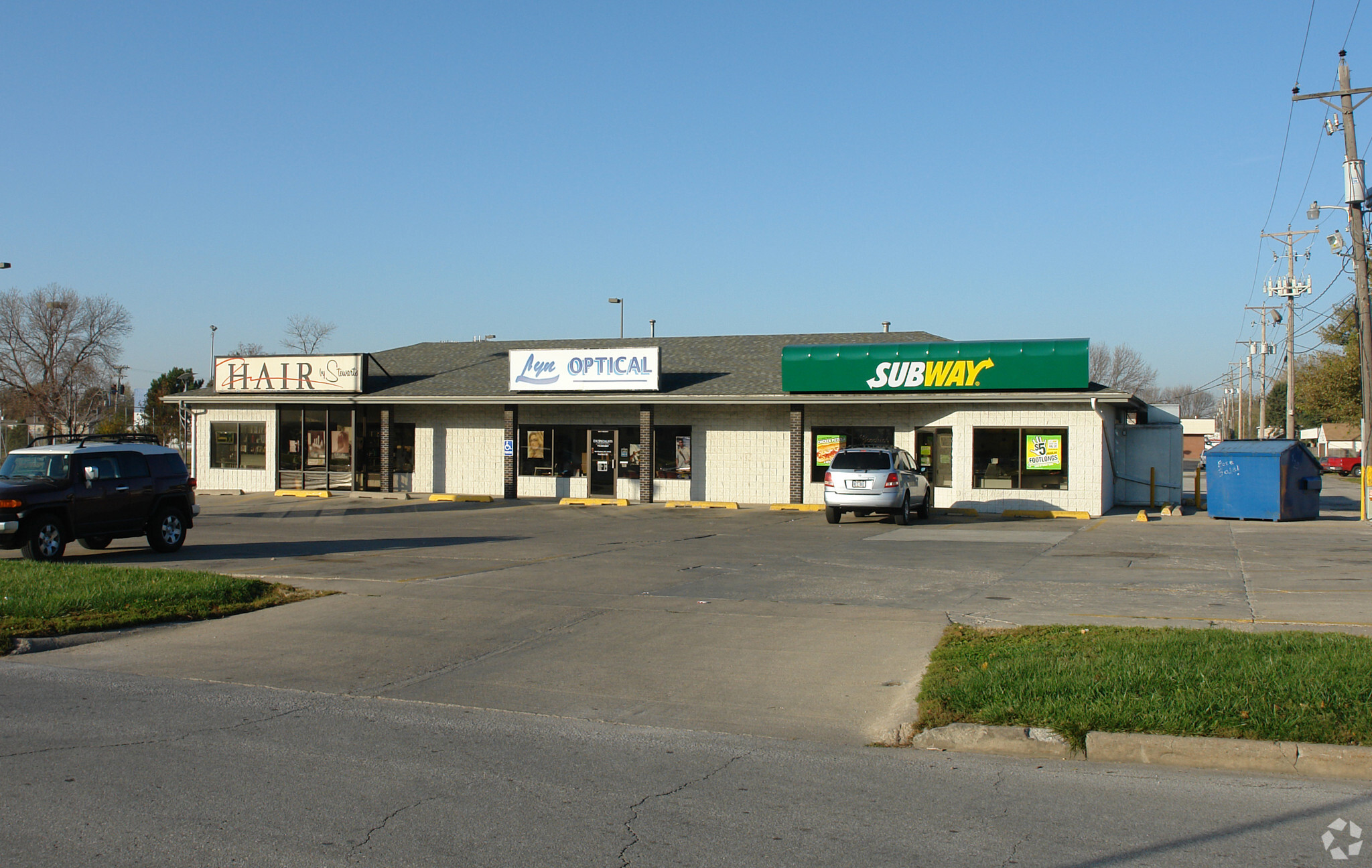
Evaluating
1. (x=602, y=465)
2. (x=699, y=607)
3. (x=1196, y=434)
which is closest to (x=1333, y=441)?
(x=1196, y=434)

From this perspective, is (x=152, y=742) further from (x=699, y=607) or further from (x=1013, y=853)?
(x=699, y=607)

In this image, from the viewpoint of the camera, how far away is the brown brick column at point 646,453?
2986cm

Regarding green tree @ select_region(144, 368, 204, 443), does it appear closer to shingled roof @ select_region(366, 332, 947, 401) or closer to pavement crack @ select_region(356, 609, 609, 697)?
shingled roof @ select_region(366, 332, 947, 401)

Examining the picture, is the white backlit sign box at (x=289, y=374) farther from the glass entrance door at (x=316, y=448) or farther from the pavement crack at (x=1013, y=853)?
the pavement crack at (x=1013, y=853)

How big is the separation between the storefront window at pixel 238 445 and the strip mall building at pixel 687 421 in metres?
0.07

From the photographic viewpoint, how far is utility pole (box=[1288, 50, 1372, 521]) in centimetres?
2411

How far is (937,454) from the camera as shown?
27.4 meters

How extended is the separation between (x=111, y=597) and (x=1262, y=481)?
73.6 feet

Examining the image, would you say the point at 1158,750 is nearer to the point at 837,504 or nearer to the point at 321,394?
the point at 837,504

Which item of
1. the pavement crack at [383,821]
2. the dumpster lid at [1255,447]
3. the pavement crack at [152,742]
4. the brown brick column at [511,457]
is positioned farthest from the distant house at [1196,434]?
the pavement crack at [383,821]

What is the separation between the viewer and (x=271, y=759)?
637 centimetres

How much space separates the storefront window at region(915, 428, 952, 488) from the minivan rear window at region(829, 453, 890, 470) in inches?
189

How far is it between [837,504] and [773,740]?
634 inches

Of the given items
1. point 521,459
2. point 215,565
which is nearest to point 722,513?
point 521,459
